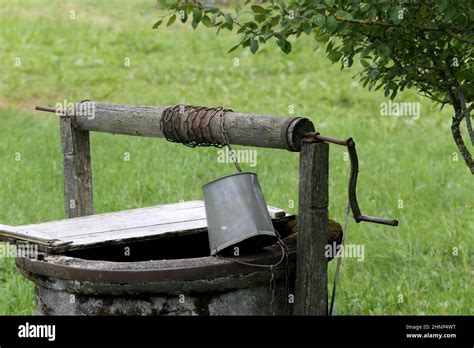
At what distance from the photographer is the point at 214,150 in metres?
9.52

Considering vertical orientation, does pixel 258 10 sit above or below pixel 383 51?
above

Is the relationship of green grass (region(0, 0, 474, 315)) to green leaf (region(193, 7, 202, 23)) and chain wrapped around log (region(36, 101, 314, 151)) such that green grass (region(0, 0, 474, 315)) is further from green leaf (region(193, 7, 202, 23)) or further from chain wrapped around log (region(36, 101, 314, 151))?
chain wrapped around log (region(36, 101, 314, 151))

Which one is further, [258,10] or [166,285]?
[258,10]

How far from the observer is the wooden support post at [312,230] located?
12.2 ft

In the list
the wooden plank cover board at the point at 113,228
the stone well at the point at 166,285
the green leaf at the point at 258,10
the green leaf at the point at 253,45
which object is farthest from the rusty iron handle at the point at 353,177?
the wooden plank cover board at the point at 113,228

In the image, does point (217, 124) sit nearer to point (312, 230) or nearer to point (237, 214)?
point (237, 214)

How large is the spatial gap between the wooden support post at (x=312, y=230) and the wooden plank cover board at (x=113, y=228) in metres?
0.75

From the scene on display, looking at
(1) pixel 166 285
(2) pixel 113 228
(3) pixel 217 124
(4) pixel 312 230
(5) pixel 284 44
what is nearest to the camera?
(1) pixel 166 285

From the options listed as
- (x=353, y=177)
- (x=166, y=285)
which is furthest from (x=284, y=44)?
(x=166, y=285)

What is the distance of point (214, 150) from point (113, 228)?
522 cm

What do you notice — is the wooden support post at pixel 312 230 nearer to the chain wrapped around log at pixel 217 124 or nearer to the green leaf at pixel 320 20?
the chain wrapped around log at pixel 217 124

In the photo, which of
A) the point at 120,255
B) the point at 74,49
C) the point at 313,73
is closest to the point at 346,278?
the point at 120,255

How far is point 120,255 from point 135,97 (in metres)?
7.39

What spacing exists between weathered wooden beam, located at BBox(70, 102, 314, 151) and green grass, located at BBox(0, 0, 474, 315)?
587mm
